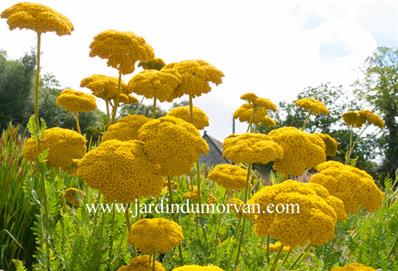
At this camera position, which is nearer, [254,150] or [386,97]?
[254,150]

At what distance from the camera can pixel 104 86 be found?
122 inches

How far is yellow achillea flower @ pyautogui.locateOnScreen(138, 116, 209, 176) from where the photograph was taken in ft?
7.04

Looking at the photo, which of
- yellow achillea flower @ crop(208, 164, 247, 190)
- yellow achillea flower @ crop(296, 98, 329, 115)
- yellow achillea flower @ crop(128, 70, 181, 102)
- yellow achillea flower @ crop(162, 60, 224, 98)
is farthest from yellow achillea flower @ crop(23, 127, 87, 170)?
yellow achillea flower @ crop(296, 98, 329, 115)

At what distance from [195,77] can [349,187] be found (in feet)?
3.46

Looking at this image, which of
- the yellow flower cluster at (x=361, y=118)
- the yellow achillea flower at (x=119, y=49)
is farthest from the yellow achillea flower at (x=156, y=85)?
the yellow flower cluster at (x=361, y=118)

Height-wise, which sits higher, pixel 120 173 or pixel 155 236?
pixel 120 173

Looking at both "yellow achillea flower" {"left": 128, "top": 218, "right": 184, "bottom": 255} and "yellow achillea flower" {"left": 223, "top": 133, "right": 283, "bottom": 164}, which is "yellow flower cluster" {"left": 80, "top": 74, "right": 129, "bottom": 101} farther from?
"yellow achillea flower" {"left": 128, "top": 218, "right": 184, "bottom": 255}

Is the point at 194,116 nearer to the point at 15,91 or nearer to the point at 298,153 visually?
the point at 298,153

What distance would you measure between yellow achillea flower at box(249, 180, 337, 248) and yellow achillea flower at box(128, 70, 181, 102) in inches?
36.7

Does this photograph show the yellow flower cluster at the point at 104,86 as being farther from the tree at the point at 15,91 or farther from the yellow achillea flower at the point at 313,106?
the tree at the point at 15,91

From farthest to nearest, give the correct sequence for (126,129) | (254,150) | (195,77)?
(195,77)
(126,129)
(254,150)

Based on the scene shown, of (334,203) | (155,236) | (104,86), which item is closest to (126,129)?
(155,236)

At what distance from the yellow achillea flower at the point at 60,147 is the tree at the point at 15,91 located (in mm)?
27530

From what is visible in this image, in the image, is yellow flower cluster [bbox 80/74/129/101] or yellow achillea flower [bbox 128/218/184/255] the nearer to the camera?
yellow achillea flower [bbox 128/218/184/255]
